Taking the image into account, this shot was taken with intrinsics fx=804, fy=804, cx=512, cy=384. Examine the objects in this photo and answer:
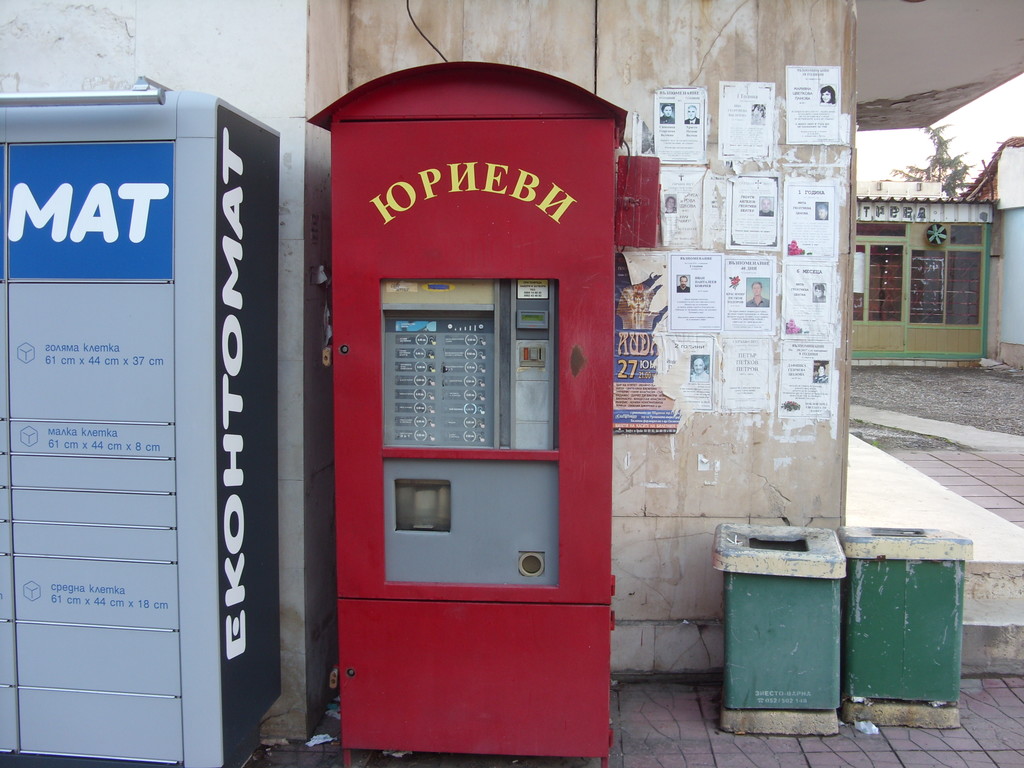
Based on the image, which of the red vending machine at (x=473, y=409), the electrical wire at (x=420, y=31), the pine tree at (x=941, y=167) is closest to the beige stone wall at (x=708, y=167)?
the electrical wire at (x=420, y=31)

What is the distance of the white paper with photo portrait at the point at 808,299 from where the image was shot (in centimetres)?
352

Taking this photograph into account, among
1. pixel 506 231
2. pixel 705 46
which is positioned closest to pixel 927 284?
pixel 705 46

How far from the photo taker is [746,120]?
348 centimetres

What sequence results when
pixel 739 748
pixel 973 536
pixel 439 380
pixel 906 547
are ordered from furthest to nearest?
pixel 973 536 → pixel 906 547 → pixel 739 748 → pixel 439 380

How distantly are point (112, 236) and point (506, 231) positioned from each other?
1285 millimetres

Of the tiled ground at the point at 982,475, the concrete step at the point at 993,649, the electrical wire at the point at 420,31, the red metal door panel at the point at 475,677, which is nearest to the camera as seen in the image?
the red metal door panel at the point at 475,677

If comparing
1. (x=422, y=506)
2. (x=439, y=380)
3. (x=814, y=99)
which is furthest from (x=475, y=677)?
(x=814, y=99)

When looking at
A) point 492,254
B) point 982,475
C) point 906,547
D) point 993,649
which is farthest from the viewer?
point 982,475

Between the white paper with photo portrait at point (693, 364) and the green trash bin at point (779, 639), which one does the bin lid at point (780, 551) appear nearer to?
the green trash bin at point (779, 639)

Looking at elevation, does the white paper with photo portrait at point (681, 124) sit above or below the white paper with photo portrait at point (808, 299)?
above

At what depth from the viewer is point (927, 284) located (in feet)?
58.2

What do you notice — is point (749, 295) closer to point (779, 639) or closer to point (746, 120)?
point (746, 120)

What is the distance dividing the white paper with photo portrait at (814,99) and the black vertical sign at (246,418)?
7.10 feet

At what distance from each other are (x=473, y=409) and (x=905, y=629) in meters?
1.97
